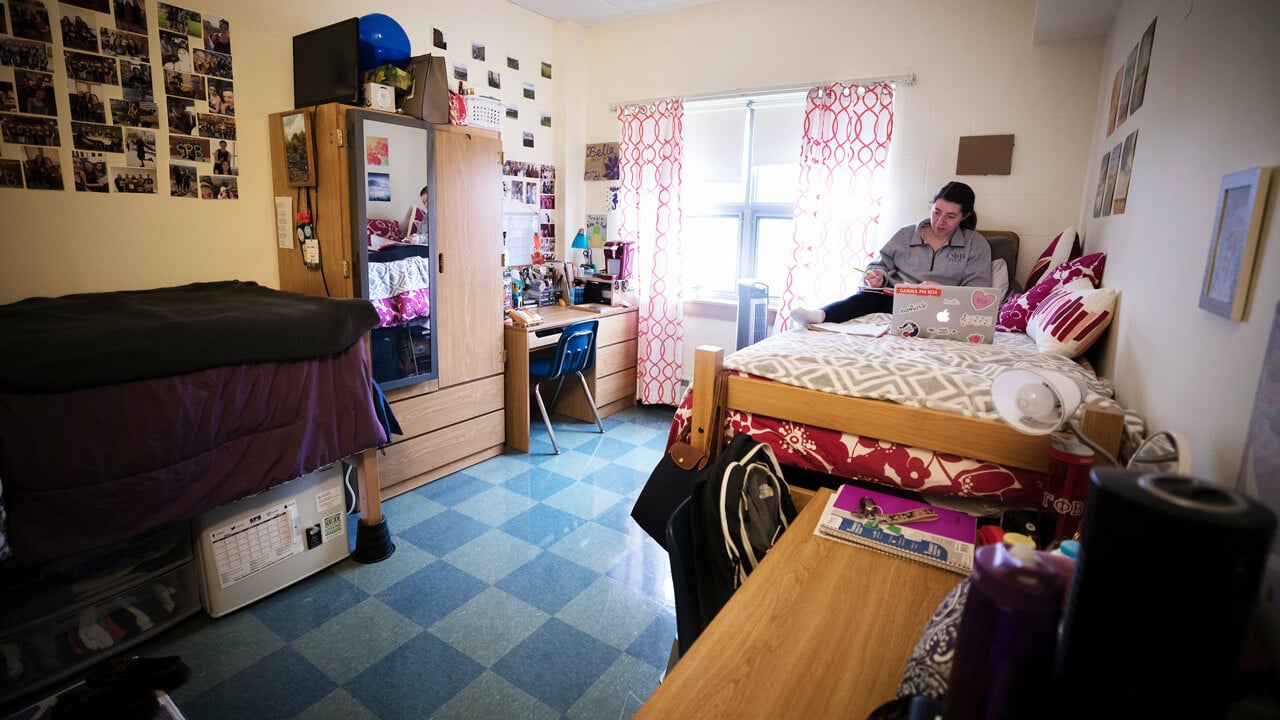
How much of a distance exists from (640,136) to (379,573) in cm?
300

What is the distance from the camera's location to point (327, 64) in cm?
258

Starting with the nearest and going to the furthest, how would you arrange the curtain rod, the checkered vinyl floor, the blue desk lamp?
the checkered vinyl floor
the curtain rod
the blue desk lamp

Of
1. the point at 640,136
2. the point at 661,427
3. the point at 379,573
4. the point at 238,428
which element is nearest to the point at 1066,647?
the point at 238,428

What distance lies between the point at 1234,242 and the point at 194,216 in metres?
3.18

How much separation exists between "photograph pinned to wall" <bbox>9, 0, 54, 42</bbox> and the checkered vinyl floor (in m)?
2.01

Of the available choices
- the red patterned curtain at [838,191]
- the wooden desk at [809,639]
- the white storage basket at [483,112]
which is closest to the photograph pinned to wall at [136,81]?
the white storage basket at [483,112]

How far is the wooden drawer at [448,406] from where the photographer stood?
9.37ft

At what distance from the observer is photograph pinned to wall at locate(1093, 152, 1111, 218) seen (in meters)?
2.42

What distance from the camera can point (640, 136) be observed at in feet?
13.2

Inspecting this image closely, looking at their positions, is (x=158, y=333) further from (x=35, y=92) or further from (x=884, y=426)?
(x=884, y=426)

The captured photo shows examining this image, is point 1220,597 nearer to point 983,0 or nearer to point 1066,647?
point 1066,647

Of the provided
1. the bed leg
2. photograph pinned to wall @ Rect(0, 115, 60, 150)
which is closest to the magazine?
the bed leg

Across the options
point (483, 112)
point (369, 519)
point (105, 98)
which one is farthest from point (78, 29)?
point (369, 519)

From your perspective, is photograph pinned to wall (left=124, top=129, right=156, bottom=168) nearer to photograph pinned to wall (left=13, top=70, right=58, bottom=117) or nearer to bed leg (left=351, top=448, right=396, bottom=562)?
photograph pinned to wall (left=13, top=70, right=58, bottom=117)
